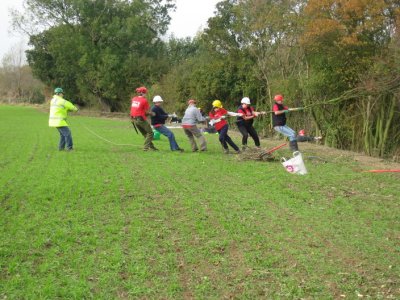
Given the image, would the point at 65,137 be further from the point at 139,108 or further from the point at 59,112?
the point at 139,108

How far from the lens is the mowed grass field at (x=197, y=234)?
4809mm

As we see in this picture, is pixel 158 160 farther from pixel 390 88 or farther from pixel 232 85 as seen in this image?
pixel 232 85

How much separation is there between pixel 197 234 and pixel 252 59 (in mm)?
21172

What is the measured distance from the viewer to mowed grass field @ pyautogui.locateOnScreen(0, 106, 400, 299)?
189 inches

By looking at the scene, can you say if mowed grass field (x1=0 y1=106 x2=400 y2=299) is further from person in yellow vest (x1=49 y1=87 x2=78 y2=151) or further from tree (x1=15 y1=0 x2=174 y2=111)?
tree (x1=15 y1=0 x2=174 y2=111)

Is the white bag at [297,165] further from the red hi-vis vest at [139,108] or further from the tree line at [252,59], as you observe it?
the red hi-vis vest at [139,108]

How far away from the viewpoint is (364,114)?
59.4 feet

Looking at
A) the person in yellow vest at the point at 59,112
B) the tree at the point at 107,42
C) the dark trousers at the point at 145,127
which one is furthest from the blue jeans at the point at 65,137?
the tree at the point at 107,42

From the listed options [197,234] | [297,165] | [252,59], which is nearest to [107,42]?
[252,59]

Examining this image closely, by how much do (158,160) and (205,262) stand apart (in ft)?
26.2

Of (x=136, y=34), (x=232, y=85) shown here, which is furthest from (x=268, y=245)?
(x=136, y=34)

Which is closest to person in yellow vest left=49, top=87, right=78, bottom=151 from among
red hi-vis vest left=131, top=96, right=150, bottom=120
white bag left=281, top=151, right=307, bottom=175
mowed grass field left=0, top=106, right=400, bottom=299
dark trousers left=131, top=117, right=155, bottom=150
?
red hi-vis vest left=131, top=96, right=150, bottom=120

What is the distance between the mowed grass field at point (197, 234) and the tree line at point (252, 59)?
4997 mm

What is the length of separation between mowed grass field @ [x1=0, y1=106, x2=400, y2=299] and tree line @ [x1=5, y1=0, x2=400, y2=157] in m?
5.00
